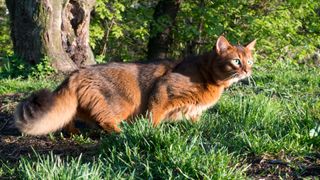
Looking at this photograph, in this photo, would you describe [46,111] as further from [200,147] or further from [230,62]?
[230,62]

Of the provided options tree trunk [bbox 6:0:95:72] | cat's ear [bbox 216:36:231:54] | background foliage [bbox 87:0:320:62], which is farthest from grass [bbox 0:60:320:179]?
background foliage [bbox 87:0:320:62]

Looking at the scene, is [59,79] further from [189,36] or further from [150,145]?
[189,36]

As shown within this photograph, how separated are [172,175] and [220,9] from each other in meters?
12.3

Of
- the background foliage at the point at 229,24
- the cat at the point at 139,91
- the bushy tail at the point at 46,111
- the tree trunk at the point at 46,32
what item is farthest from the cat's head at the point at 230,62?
the background foliage at the point at 229,24

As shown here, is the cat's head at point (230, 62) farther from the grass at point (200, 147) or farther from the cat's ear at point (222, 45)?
the grass at point (200, 147)

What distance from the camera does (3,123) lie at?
584 cm

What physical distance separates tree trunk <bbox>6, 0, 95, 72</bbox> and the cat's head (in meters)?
4.48

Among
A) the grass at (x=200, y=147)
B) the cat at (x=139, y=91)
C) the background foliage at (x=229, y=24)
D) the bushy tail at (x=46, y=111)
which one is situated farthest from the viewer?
the background foliage at (x=229, y=24)

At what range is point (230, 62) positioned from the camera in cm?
568

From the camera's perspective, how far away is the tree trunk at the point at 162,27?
52.2 ft

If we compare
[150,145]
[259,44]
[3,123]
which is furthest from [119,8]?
[150,145]

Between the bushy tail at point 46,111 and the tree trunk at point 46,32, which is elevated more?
the tree trunk at point 46,32

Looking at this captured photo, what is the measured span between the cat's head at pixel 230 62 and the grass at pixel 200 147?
0.33 meters

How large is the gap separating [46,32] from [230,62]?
4774 millimetres
